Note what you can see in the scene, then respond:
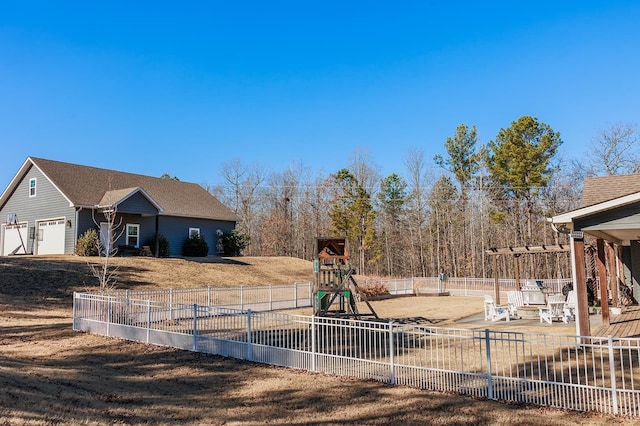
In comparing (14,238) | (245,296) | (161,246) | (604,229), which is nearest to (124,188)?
(161,246)

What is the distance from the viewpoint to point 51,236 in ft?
90.9

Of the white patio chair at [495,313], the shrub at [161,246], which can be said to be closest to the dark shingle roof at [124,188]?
the shrub at [161,246]

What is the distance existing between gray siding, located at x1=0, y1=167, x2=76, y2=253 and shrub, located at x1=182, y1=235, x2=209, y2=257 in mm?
7504

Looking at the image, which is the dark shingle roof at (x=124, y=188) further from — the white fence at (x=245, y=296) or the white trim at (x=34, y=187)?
the white fence at (x=245, y=296)

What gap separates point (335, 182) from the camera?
47.0 meters

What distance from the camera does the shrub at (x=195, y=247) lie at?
3191cm

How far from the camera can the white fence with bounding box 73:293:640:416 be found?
6.66 m

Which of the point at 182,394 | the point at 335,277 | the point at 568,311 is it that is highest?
the point at 335,277

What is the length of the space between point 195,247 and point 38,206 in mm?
9893

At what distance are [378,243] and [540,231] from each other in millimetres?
Result: 14761

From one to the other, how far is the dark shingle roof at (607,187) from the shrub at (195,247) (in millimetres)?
24678

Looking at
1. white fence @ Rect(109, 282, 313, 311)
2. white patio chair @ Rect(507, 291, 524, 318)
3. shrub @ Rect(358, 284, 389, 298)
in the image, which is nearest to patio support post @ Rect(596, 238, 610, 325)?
white patio chair @ Rect(507, 291, 524, 318)

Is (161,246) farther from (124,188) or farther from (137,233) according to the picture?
(124,188)

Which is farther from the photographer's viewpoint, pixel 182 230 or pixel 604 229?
pixel 182 230
